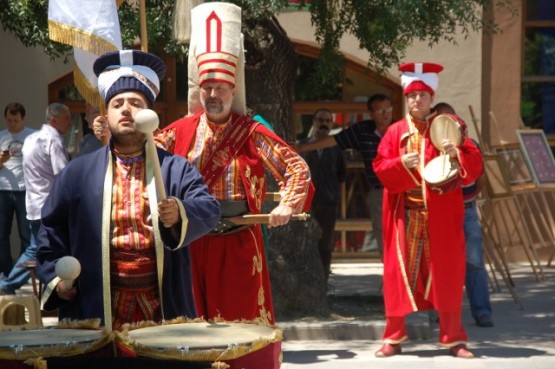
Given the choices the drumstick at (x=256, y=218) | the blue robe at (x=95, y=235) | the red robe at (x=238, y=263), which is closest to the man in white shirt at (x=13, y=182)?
the red robe at (x=238, y=263)

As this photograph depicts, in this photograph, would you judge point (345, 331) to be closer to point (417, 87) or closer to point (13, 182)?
point (417, 87)

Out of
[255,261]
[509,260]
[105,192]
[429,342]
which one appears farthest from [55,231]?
[509,260]

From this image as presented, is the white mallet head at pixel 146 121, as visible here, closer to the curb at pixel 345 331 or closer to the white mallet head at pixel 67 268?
the white mallet head at pixel 67 268

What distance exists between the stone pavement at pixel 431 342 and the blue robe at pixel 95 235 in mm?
3986

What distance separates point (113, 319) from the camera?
18.0ft

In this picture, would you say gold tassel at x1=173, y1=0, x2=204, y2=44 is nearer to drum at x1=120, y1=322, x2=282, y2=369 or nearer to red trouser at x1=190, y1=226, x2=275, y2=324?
red trouser at x1=190, y1=226, x2=275, y2=324

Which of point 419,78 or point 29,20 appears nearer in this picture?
point 419,78

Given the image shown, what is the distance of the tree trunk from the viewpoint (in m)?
11.3

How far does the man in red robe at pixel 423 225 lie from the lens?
31.4 ft

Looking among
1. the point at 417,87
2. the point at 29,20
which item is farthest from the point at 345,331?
the point at 29,20

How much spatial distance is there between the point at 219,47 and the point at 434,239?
296 centimetres

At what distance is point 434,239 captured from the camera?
9617 mm

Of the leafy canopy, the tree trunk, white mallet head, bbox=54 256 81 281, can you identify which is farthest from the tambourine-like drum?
the tree trunk

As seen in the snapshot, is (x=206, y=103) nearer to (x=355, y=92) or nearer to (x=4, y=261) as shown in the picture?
(x=4, y=261)
